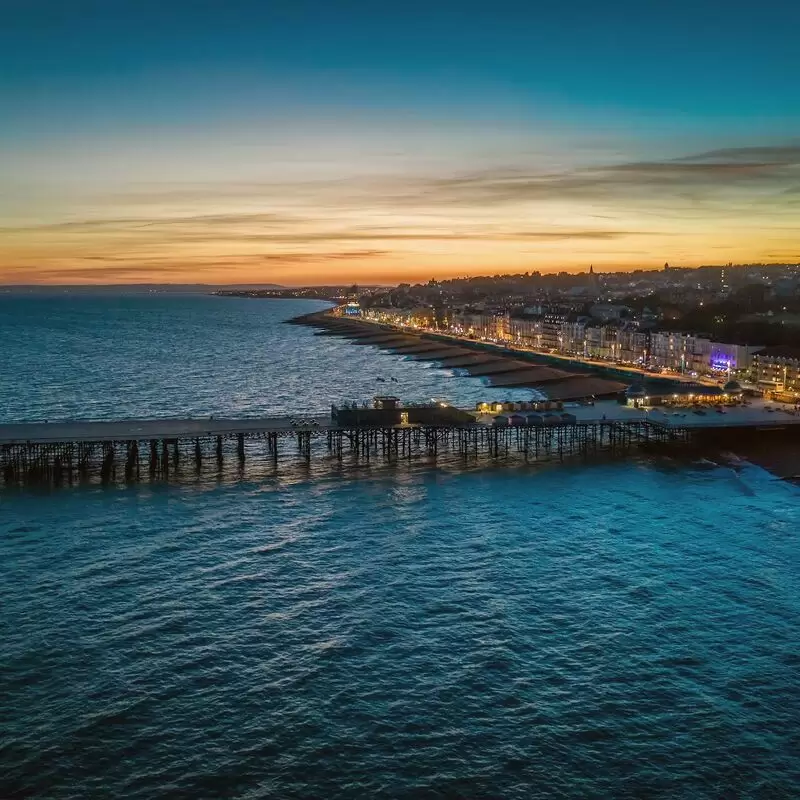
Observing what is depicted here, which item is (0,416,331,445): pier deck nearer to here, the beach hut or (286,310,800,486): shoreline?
the beach hut

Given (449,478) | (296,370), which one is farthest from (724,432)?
(296,370)

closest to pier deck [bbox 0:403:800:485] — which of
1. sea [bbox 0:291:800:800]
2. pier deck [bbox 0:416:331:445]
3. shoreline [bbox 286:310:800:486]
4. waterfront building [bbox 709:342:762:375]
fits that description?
pier deck [bbox 0:416:331:445]

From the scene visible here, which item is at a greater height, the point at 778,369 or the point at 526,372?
the point at 778,369

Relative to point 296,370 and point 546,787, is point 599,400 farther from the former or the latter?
point 546,787

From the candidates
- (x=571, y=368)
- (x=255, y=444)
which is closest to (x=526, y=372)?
(x=571, y=368)

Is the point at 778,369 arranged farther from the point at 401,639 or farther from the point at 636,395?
the point at 401,639

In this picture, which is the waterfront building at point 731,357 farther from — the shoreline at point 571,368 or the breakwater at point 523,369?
the breakwater at point 523,369
